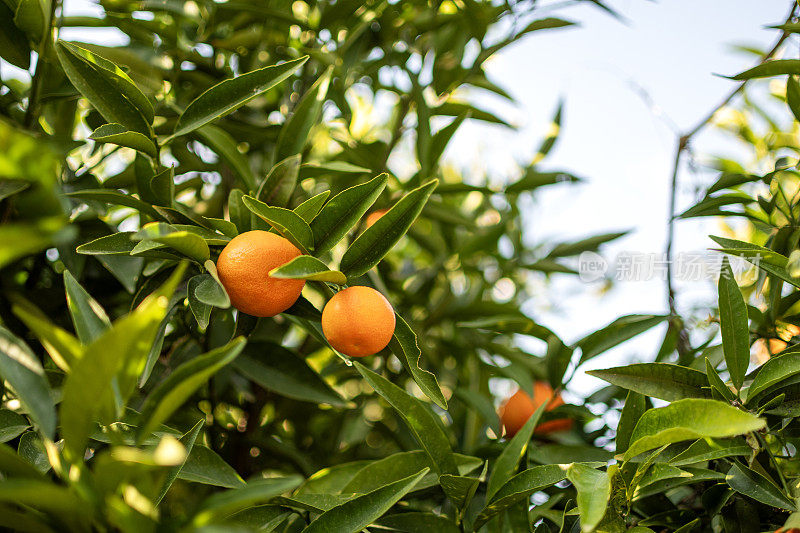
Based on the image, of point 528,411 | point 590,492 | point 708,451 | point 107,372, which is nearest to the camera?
point 107,372

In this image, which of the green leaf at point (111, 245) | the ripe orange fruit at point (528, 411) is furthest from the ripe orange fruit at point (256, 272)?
the ripe orange fruit at point (528, 411)

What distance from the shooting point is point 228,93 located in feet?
2.63

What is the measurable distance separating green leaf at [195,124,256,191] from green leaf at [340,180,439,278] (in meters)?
0.27

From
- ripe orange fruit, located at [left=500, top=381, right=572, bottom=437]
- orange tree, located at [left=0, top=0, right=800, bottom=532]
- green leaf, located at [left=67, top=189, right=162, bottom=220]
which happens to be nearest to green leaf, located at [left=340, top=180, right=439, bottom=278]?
orange tree, located at [left=0, top=0, right=800, bottom=532]

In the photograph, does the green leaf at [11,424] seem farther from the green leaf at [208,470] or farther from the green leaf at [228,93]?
the green leaf at [228,93]

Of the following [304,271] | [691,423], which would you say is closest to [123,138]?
[304,271]

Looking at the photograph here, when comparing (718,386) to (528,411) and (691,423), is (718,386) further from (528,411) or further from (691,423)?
(528,411)

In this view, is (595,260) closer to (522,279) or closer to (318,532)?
(522,279)

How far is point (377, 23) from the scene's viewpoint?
4.53 feet

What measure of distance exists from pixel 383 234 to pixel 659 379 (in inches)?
15.2

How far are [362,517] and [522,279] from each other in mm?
1484

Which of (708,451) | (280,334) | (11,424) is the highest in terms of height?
(708,451)

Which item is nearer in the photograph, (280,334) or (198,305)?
(198,305)

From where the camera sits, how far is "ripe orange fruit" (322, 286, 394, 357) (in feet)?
2.21
